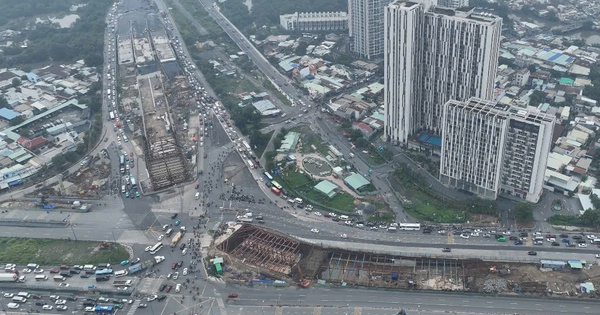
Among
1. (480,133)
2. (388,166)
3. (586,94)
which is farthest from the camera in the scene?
(586,94)

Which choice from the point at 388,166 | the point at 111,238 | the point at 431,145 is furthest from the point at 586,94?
the point at 111,238

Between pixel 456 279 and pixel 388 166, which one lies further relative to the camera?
pixel 388 166

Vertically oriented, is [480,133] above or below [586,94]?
above

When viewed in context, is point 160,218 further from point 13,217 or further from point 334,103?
point 334,103

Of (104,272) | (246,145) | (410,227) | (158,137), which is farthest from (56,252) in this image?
(410,227)

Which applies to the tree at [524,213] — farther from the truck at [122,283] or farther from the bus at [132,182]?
the bus at [132,182]

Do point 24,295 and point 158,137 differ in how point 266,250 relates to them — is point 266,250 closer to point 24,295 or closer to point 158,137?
point 24,295

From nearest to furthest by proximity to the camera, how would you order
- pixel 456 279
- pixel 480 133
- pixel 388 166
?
pixel 456 279, pixel 480 133, pixel 388 166
